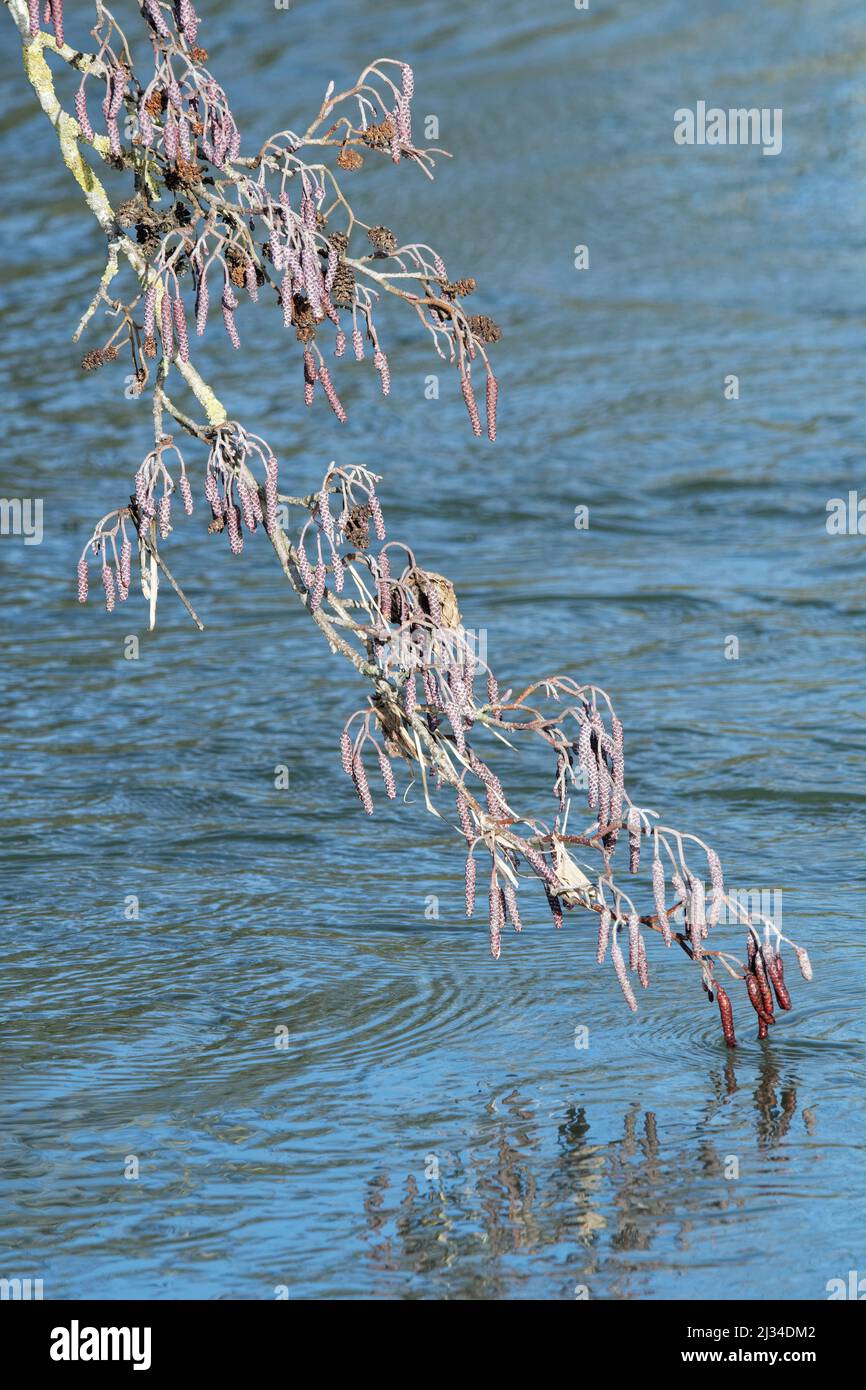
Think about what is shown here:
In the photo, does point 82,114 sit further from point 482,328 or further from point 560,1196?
point 560,1196

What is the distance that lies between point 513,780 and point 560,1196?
9.89 feet

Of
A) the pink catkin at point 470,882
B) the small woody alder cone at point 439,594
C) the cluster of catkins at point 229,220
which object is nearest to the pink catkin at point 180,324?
the cluster of catkins at point 229,220

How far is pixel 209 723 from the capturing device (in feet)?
27.0

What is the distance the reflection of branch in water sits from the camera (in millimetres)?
4438

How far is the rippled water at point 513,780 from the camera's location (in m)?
4.70

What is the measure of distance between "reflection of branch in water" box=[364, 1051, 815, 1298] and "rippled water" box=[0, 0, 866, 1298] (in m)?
0.01

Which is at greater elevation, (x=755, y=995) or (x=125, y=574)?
(x=125, y=574)

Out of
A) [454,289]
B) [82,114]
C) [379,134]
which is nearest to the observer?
[379,134]

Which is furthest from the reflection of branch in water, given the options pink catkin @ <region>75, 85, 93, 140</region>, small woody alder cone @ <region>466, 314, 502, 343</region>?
pink catkin @ <region>75, 85, 93, 140</region>

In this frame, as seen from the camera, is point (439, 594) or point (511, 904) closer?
point (439, 594)

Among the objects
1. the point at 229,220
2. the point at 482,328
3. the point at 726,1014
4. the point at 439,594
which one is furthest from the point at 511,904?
the point at 229,220

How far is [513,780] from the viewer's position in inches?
300

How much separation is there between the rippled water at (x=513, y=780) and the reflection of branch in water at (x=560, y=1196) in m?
0.01

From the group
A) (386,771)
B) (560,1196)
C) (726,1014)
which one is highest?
(386,771)
